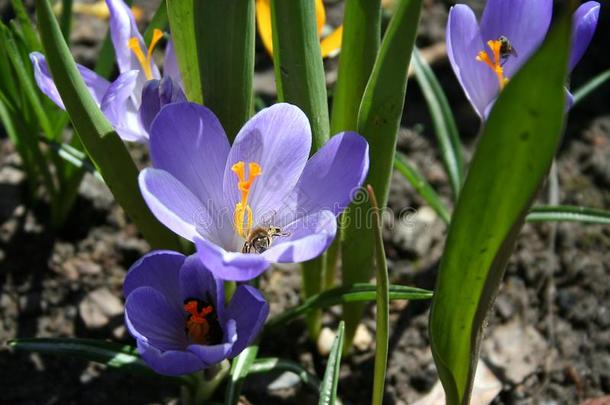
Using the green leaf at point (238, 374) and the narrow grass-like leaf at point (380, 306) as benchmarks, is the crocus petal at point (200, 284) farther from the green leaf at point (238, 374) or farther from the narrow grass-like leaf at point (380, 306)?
the narrow grass-like leaf at point (380, 306)

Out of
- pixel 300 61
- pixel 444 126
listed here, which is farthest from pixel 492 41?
pixel 444 126

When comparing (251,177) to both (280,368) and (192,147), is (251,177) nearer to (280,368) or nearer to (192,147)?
(192,147)

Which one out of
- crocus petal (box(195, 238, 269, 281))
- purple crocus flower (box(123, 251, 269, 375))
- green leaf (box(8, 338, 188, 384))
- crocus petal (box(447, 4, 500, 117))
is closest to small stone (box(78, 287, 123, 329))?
green leaf (box(8, 338, 188, 384))

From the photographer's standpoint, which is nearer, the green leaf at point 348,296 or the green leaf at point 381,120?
the green leaf at point 381,120

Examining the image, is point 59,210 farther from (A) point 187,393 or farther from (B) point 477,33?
(B) point 477,33

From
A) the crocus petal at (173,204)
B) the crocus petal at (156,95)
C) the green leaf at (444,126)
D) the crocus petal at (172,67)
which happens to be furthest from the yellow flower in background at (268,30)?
the crocus petal at (173,204)

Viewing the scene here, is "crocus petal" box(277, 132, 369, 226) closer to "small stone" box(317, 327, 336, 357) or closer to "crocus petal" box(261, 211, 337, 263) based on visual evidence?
"crocus petal" box(261, 211, 337, 263)
